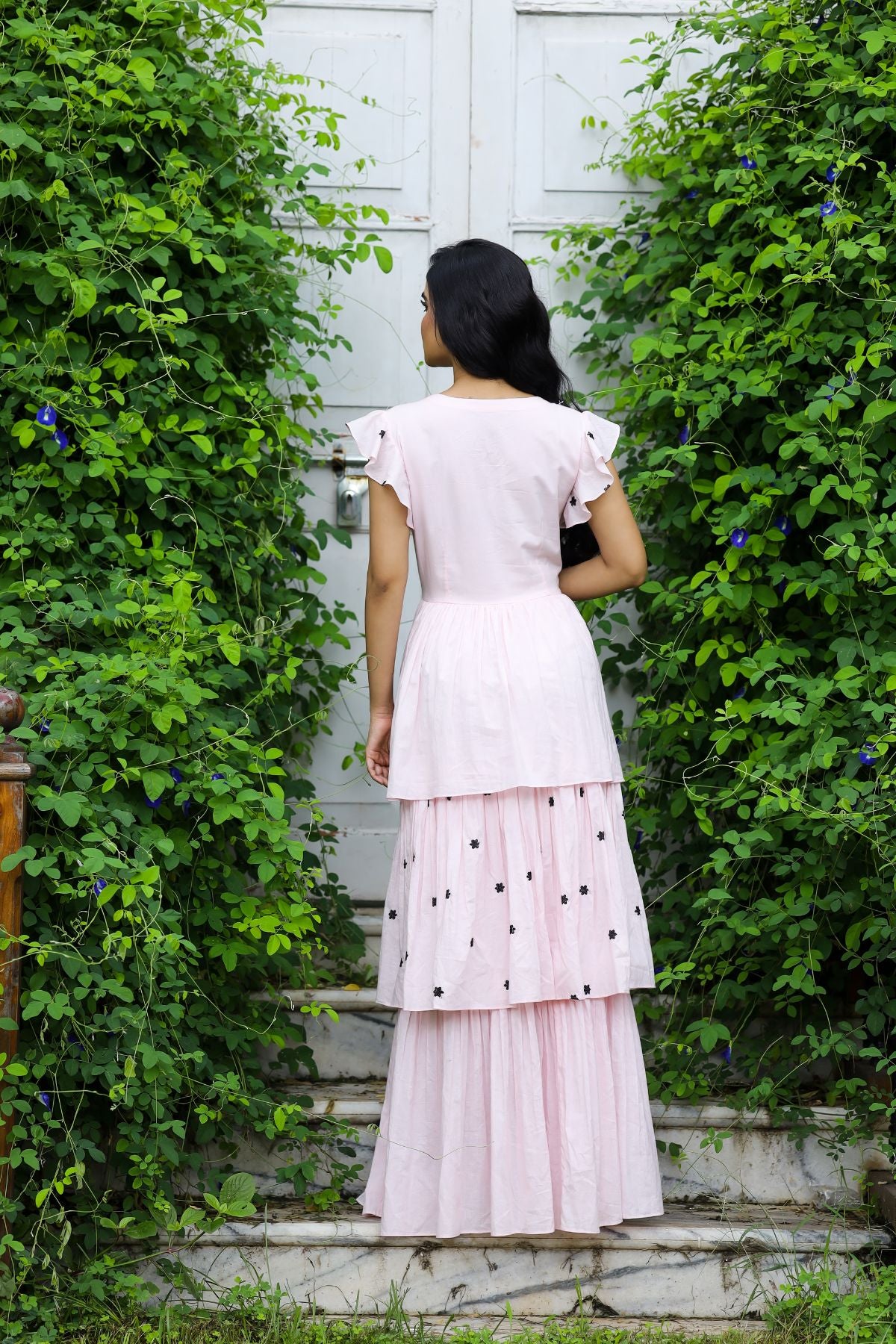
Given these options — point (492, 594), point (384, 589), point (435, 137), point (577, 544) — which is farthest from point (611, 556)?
point (435, 137)

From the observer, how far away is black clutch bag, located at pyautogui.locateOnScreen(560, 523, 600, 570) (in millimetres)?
2592

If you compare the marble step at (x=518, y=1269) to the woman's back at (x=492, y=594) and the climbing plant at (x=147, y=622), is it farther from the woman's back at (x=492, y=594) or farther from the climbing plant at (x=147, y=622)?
the woman's back at (x=492, y=594)

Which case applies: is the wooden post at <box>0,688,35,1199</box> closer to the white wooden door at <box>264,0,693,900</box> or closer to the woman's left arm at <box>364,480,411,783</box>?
the woman's left arm at <box>364,480,411,783</box>

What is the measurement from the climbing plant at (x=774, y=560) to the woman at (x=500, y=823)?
0.31m

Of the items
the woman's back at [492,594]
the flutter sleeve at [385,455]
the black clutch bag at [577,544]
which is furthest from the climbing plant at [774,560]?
the flutter sleeve at [385,455]

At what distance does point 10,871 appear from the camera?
2109mm

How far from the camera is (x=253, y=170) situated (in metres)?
2.88

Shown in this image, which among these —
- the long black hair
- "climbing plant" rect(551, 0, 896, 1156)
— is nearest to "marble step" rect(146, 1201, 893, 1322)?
"climbing plant" rect(551, 0, 896, 1156)

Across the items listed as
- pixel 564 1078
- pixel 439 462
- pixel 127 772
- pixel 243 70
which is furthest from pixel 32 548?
pixel 564 1078

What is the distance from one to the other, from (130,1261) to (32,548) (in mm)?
1382

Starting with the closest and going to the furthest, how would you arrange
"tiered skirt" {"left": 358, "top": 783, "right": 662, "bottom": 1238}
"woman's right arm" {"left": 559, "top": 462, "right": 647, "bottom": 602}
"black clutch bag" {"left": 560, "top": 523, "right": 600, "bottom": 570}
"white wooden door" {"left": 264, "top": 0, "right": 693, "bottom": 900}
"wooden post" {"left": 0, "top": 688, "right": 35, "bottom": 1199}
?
1. "wooden post" {"left": 0, "top": 688, "right": 35, "bottom": 1199}
2. "tiered skirt" {"left": 358, "top": 783, "right": 662, "bottom": 1238}
3. "woman's right arm" {"left": 559, "top": 462, "right": 647, "bottom": 602}
4. "black clutch bag" {"left": 560, "top": 523, "right": 600, "bottom": 570}
5. "white wooden door" {"left": 264, "top": 0, "right": 693, "bottom": 900}

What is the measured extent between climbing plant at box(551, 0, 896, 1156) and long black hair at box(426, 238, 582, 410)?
0.48m

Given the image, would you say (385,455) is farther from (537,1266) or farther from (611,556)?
(537,1266)

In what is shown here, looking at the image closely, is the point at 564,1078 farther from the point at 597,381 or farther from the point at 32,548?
the point at 597,381
